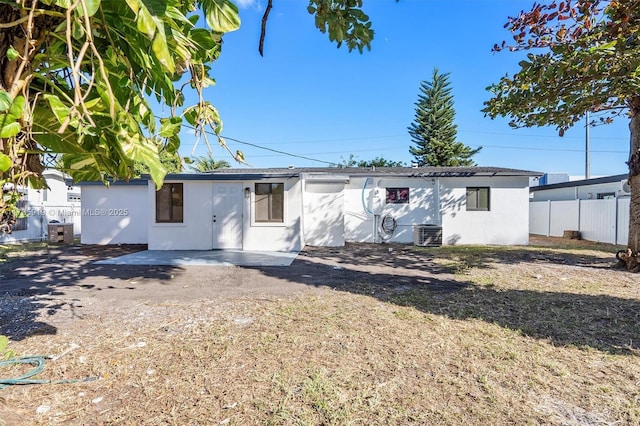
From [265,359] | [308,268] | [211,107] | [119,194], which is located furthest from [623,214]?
[119,194]

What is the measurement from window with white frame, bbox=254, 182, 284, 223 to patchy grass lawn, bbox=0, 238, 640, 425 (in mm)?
5548

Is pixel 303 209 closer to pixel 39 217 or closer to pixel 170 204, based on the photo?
pixel 170 204

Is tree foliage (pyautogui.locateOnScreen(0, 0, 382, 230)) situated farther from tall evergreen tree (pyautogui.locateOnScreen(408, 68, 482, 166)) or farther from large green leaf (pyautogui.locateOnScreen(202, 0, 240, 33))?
tall evergreen tree (pyautogui.locateOnScreen(408, 68, 482, 166))

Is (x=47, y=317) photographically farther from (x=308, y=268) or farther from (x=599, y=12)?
(x=599, y=12)

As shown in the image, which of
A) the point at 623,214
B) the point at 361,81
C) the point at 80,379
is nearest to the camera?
the point at 80,379

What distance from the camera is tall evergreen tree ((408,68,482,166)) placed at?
96.8 feet

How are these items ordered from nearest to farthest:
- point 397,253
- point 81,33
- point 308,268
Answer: point 81,33, point 308,268, point 397,253

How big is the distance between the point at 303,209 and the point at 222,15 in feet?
35.7

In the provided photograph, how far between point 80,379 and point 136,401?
71 cm

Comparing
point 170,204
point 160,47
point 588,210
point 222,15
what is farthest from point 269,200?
point 588,210

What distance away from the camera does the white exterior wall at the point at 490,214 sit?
1291 centimetres

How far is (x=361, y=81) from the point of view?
58.9 feet

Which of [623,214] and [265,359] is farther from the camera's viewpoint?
[623,214]

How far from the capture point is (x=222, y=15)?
1171mm
